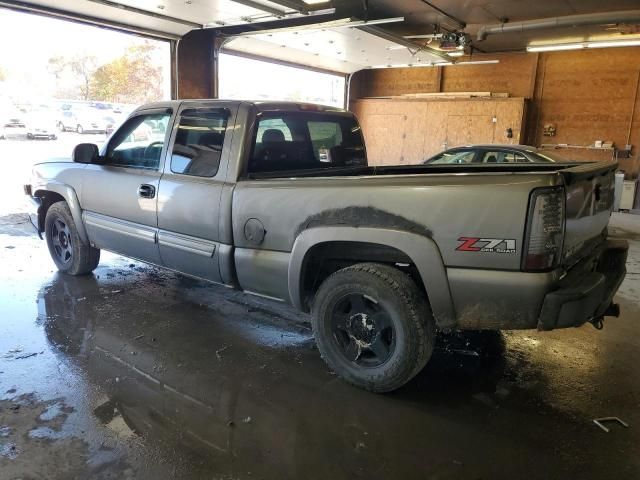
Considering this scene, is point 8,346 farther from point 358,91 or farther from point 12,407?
point 358,91

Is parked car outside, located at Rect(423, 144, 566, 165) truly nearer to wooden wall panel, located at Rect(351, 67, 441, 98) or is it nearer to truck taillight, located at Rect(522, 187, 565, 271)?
truck taillight, located at Rect(522, 187, 565, 271)

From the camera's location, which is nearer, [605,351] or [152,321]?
[605,351]

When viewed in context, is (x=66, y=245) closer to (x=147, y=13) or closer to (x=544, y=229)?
(x=544, y=229)

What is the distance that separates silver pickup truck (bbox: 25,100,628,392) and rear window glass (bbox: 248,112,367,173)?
13mm

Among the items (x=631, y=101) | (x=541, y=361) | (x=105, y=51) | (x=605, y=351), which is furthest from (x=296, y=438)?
(x=631, y=101)

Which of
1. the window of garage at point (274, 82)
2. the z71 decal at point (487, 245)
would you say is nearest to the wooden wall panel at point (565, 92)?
the window of garage at point (274, 82)

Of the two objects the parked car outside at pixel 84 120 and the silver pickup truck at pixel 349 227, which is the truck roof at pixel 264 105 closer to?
the silver pickup truck at pixel 349 227

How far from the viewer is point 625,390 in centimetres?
318

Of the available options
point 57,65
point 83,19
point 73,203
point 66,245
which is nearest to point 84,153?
point 73,203

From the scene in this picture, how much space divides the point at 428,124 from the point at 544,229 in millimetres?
13192

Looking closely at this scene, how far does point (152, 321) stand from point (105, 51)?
27.0 ft

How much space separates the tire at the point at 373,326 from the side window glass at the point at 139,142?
2080mm

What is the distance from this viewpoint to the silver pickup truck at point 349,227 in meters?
2.48

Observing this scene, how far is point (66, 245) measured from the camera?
5.30 m
